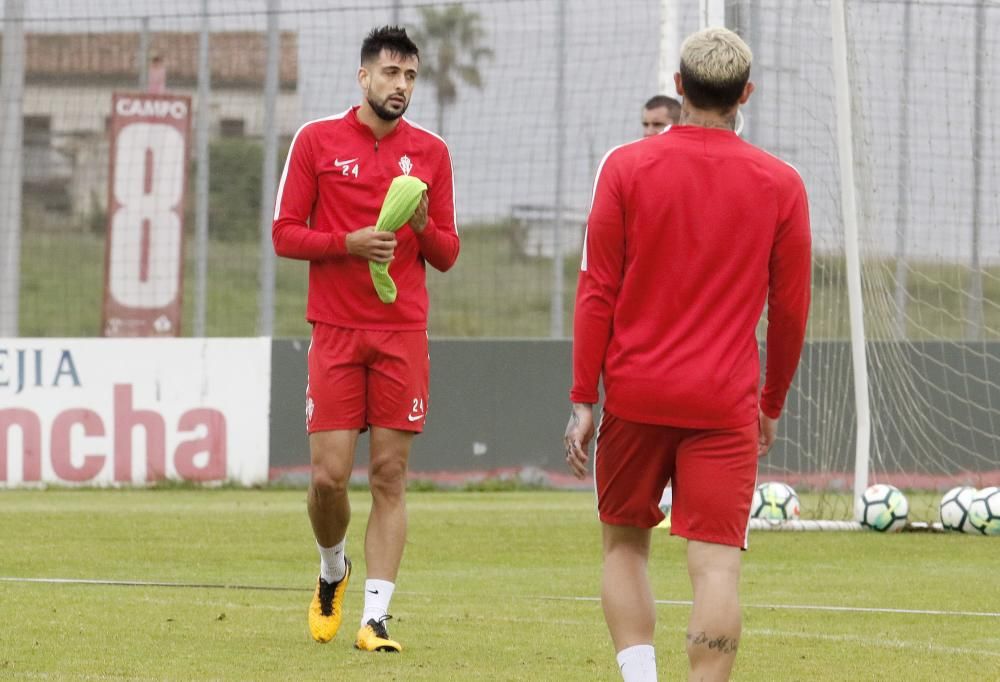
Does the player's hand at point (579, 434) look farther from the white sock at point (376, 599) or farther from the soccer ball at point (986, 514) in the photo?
the soccer ball at point (986, 514)

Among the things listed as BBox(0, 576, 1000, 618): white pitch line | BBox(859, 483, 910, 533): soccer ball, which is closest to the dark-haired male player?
BBox(0, 576, 1000, 618): white pitch line

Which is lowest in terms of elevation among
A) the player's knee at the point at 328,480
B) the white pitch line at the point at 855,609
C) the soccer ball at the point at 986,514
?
the white pitch line at the point at 855,609

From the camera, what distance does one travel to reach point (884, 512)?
36.1ft

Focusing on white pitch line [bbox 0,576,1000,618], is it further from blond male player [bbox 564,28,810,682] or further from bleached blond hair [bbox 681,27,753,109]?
bleached blond hair [bbox 681,27,753,109]

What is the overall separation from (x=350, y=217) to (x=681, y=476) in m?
2.34

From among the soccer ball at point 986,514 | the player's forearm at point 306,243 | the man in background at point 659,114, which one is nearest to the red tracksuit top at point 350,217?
the player's forearm at point 306,243

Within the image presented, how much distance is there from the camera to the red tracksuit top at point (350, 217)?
6.52 metres

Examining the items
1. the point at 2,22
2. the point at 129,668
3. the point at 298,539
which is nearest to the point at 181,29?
the point at 2,22

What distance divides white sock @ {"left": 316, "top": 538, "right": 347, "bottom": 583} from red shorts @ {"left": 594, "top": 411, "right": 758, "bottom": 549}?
6.77 ft

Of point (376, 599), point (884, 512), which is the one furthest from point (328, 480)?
point (884, 512)

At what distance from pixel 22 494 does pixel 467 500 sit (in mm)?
3223

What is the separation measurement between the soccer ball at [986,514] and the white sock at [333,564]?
544cm

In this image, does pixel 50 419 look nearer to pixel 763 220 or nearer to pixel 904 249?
pixel 904 249

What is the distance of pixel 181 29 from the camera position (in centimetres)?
1783
